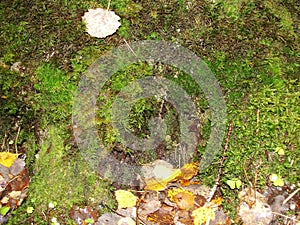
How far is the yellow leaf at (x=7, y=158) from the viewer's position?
271cm

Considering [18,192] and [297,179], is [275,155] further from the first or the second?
[18,192]

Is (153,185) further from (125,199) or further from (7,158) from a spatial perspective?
(7,158)

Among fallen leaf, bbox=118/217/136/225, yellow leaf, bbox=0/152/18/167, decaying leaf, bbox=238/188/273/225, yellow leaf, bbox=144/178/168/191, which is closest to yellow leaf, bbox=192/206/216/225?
decaying leaf, bbox=238/188/273/225

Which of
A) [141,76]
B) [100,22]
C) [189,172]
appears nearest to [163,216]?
[189,172]

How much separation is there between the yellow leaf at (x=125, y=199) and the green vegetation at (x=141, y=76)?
63 mm

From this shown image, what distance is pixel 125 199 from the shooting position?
2.59 metres

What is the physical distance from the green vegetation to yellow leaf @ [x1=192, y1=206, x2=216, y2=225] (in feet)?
0.39

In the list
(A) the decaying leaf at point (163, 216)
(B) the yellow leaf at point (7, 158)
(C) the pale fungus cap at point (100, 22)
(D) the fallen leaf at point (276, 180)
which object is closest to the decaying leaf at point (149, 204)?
(A) the decaying leaf at point (163, 216)

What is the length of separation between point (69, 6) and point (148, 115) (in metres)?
0.99

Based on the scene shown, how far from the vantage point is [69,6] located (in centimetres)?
276

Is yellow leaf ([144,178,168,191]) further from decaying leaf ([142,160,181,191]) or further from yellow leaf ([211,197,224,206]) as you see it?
yellow leaf ([211,197,224,206])

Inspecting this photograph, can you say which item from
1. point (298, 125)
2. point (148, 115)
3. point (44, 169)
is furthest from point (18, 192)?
point (298, 125)

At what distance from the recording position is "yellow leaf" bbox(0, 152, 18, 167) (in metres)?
2.71

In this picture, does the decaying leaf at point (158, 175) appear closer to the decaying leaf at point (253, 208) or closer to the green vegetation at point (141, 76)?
the green vegetation at point (141, 76)
